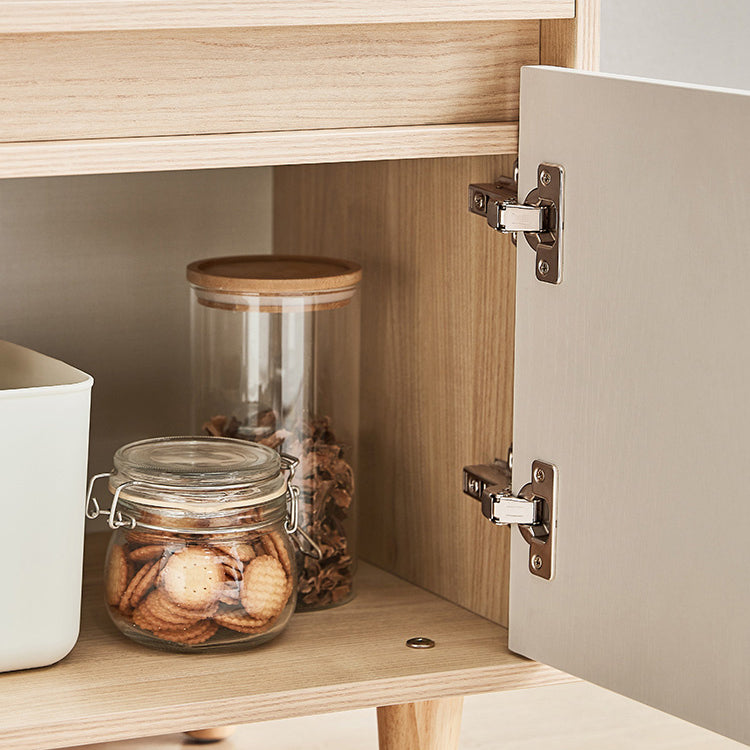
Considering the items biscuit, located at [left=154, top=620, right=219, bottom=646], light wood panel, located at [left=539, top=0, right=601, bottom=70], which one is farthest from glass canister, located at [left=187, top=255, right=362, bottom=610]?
light wood panel, located at [left=539, top=0, right=601, bottom=70]

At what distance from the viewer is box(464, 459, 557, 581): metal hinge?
2.52ft

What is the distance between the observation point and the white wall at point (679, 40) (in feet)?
3.11

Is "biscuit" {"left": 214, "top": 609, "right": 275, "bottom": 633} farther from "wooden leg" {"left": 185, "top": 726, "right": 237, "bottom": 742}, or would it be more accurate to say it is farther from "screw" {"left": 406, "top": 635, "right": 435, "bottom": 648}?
"wooden leg" {"left": 185, "top": 726, "right": 237, "bottom": 742}

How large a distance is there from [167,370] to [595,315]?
1.71 ft

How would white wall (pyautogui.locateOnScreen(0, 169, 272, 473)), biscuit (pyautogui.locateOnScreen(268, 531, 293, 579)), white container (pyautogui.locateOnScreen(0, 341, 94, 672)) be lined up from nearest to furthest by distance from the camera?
white container (pyautogui.locateOnScreen(0, 341, 94, 672)) → biscuit (pyautogui.locateOnScreen(268, 531, 293, 579)) → white wall (pyautogui.locateOnScreen(0, 169, 272, 473))

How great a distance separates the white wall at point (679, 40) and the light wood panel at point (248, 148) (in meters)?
0.22

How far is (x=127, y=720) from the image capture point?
74 cm

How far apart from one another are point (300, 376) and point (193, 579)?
0.64 feet

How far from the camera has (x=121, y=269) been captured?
44.2 inches

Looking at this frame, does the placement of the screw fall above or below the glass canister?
below

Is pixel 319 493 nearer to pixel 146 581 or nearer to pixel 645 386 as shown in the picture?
pixel 146 581

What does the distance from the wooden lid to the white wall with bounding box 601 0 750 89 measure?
23 centimetres

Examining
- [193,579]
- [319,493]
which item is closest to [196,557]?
[193,579]

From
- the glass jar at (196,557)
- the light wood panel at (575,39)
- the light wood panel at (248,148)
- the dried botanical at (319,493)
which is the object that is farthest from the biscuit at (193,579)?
the light wood panel at (575,39)
